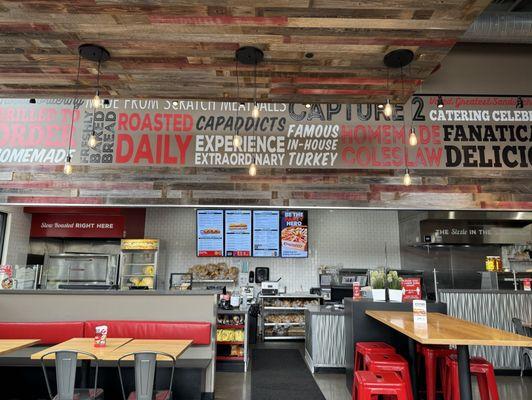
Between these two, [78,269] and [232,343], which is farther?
[78,269]

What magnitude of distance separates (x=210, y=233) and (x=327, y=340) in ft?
13.4

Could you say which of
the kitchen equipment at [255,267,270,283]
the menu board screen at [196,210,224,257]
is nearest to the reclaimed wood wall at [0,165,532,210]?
the menu board screen at [196,210,224,257]

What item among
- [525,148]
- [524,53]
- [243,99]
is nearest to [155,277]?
[243,99]

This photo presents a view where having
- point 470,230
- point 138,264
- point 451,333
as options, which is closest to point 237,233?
point 138,264

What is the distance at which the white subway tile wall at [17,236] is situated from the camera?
7590mm

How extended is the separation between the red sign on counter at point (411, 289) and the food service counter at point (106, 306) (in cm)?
245

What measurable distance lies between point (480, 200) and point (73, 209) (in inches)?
318

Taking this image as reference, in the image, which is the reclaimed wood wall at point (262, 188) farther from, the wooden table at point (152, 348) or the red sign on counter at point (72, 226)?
the wooden table at point (152, 348)

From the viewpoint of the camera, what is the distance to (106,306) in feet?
15.9

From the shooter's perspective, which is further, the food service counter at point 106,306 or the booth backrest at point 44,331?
the food service counter at point 106,306

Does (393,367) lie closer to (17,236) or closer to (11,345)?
(11,345)

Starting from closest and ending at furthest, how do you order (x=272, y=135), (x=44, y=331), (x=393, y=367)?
(x=393, y=367), (x=44, y=331), (x=272, y=135)

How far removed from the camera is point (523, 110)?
6078 mm

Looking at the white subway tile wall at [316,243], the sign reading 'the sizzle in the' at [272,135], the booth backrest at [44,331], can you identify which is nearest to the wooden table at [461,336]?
the sign reading 'the sizzle in the' at [272,135]
